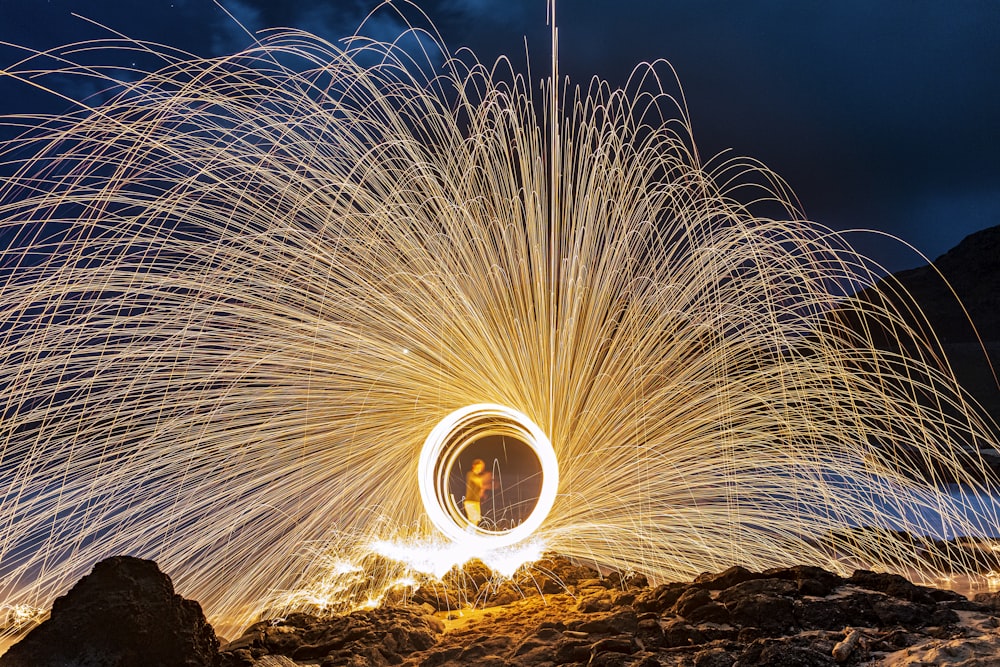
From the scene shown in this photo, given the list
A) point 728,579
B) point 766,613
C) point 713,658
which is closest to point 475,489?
point 728,579

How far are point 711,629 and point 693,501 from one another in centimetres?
332

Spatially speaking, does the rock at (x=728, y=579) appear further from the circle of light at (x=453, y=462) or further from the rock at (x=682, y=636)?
the circle of light at (x=453, y=462)

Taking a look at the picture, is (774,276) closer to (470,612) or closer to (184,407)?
(470,612)

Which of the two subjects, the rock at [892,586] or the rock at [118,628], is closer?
the rock at [118,628]

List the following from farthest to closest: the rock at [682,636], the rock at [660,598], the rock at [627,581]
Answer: the rock at [627,581]
the rock at [660,598]
the rock at [682,636]

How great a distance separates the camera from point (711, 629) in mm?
4977

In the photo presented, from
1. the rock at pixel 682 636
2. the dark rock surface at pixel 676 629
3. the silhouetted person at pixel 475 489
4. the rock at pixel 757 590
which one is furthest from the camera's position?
the silhouetted person at pixel 475 489

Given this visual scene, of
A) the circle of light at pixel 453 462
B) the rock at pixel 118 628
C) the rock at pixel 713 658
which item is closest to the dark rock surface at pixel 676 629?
the rock at pixel 713 658

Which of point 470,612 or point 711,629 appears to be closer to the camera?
point 711,629

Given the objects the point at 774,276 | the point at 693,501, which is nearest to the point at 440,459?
the point at 693,501

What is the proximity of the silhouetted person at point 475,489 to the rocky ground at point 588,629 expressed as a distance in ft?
7.43

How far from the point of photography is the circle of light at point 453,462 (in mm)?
7227

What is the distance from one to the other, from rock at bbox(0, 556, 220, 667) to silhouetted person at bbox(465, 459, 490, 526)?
4008 mm

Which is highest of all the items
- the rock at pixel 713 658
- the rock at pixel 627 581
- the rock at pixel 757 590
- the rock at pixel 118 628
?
the rock at pixel 118 628
